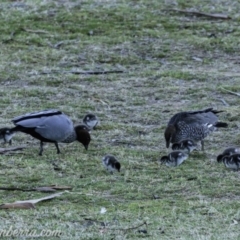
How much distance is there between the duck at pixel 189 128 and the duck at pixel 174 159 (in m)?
1.19

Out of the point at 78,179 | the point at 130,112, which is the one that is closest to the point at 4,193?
the point at 78,179

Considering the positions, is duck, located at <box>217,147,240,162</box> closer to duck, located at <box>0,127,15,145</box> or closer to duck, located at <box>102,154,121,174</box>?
duck, located at <box>102,154,121,174</box>

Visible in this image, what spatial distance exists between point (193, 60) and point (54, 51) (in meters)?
2.80

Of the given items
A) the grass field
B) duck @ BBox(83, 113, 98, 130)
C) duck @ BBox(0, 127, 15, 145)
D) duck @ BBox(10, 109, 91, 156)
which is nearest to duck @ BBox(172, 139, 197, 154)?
the grass field

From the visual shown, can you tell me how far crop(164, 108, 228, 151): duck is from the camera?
12.5 meters

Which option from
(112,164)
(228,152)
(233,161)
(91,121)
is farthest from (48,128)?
(233,161)

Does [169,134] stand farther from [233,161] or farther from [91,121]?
[233,161]

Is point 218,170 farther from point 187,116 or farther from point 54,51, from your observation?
point 54,51

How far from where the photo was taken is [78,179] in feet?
34.2

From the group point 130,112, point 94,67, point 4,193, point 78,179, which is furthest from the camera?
point 94,67

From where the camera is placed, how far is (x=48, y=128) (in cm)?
1165

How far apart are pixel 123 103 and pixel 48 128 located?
3.97 m

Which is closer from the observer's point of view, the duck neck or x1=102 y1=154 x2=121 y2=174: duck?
x1=102 y1=154 x2=121 y2=174: duck

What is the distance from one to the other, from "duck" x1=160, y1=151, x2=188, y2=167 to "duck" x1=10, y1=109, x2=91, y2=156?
4.47ft
